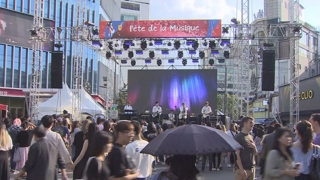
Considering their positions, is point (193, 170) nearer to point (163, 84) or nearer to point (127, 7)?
point (163, 84)

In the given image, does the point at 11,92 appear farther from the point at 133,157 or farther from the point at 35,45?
the point at 133,157

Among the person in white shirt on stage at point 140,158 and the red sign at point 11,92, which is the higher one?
the red sign at point 11,92

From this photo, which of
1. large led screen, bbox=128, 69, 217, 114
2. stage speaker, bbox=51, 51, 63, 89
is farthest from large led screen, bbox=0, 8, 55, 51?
stage speaker, bbox=51, 51, 63, 89

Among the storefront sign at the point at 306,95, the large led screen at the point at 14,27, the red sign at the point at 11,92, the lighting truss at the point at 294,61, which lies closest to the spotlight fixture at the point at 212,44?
the lighting truss at the point at 294,61

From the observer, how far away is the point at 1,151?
7.97 m

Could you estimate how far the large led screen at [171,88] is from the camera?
29.0 metres

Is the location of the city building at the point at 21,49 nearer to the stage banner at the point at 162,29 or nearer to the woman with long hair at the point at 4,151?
the stage banner at the point at 162,29

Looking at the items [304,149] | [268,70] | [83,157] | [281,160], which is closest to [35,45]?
[268,70]

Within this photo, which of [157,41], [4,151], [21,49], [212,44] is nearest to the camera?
[4,151]

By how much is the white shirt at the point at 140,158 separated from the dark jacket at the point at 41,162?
130cm

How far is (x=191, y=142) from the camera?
13.4 feet

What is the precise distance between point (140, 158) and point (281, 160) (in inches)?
72.6

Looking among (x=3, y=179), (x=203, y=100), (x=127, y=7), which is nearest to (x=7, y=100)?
(x=203, y=100)

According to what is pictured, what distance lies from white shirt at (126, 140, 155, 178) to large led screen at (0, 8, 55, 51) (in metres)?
35.0
